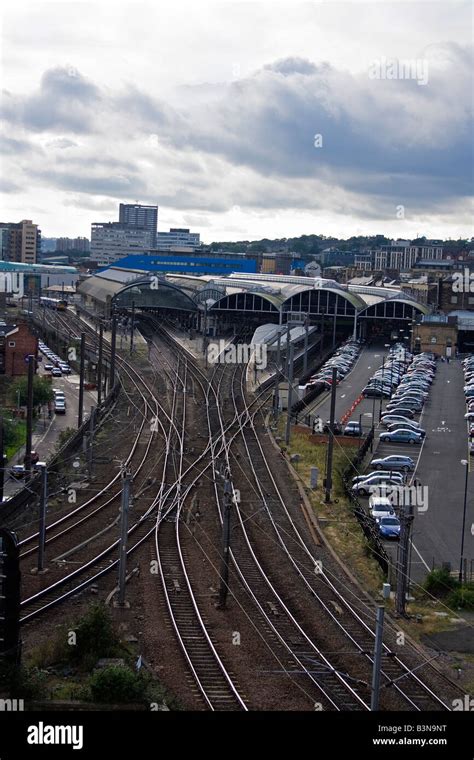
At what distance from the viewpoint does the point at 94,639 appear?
1183 centimetres

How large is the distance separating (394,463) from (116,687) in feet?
44.6

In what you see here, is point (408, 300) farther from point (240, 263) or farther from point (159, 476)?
point (240, 263)

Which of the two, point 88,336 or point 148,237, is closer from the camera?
point 88,336

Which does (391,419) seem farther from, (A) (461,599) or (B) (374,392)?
(A) (461,599)

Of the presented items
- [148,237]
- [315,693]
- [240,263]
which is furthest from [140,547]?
[148,237]

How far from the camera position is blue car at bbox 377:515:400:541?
1752 cm

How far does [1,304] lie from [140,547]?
47468 mm

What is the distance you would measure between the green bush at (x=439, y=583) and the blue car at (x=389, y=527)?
92.7 inches

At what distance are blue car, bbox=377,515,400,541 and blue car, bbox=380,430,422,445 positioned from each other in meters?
7.66

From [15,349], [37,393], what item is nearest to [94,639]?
[37,393]

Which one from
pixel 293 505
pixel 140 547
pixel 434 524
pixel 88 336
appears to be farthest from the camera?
pixel 88 336

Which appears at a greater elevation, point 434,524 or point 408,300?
point 408,300

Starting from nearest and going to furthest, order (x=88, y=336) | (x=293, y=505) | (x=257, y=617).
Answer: (x=257, y=617), (x=293, y=505), (x=88, y=336)

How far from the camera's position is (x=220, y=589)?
14.1 meters
